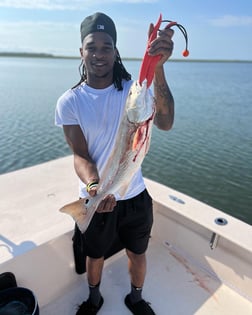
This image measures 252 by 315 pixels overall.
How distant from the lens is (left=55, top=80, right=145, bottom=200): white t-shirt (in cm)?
210

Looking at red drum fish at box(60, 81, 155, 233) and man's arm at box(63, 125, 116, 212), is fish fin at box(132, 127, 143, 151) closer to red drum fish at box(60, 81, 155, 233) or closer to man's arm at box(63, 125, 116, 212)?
red drum fish at box(60, 81, 155, 233)

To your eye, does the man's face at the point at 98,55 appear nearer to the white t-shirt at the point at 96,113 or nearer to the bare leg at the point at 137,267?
the white t-shirt at the point at 96,113

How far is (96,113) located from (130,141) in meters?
0.52

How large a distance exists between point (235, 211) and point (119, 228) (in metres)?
5.49

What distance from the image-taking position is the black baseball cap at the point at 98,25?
81.0 inches

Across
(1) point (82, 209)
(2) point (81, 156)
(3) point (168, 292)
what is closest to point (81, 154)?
(2) point (81, 156)

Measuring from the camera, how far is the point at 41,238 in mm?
2568

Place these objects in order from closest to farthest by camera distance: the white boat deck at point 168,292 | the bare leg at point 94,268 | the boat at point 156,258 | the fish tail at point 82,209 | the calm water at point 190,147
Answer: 1. the fish tail at point 82,209
2. the bare leg at point 94,268
3. the boat at point 156,258
4. the white boat deck at point 168,292
5. the calm water at point 190,147

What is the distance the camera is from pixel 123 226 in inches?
93.1

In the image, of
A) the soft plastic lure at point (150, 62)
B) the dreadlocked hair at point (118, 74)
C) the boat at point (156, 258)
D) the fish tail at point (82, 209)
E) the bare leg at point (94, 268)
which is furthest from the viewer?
the boat at point (156, 258)

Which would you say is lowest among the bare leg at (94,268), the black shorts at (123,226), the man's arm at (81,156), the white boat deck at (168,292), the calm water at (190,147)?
the calm water at (190,147)

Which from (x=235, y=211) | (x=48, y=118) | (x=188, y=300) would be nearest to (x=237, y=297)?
(x=188, y=300)

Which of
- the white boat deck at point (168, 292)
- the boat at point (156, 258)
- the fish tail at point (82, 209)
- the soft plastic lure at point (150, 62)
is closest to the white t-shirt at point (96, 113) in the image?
the fish tail at point (82, 209)

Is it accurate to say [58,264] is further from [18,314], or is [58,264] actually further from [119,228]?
A: [119,228]
